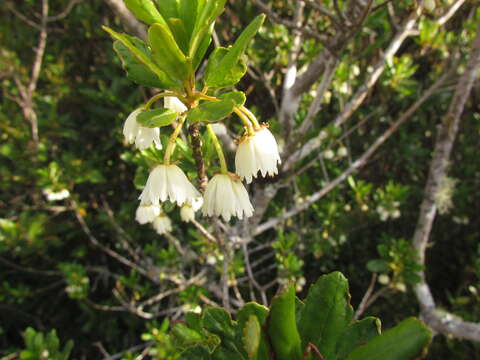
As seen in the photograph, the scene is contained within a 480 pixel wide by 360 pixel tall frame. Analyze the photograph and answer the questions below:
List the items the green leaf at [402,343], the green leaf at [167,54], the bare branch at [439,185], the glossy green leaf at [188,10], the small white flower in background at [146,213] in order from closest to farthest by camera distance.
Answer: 1. the green leaf at [402,343]
2. the green leaf at [167,54]
3. the glossy green leaf at [188,10]
4. the small white flower in background at [146,213]
5. the bare branch at [439,185]

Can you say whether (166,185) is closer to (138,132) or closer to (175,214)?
(138,132)

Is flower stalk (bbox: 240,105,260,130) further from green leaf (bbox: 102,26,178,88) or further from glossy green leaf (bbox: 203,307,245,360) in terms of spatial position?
glossy green leaf (bbox: 203,307,245,360)

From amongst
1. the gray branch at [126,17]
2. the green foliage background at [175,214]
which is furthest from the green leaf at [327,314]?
the green foliage background at [175,214]

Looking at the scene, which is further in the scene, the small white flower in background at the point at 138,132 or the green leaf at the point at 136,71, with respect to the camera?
the small white flower in background at the point at 138,132

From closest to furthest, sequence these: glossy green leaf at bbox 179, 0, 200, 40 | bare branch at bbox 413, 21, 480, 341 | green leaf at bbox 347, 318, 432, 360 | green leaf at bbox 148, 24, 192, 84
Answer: green leaf at bbox 347, 318, 432, 360 < green leaf at bbox 148, 24, 192, 84 < glossy green leaf at bbox 179, 0, 200, 40 < bare branch at bbox 413, 21, 480, 341

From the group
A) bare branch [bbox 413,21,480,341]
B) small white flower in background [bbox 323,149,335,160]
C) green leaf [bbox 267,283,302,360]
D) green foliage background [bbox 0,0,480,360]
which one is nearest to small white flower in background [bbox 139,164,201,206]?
green leaf [bbox 267,283,302,360]

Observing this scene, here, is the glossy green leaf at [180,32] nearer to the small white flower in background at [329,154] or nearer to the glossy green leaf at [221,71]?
the glossy green leaf at [221,71]
